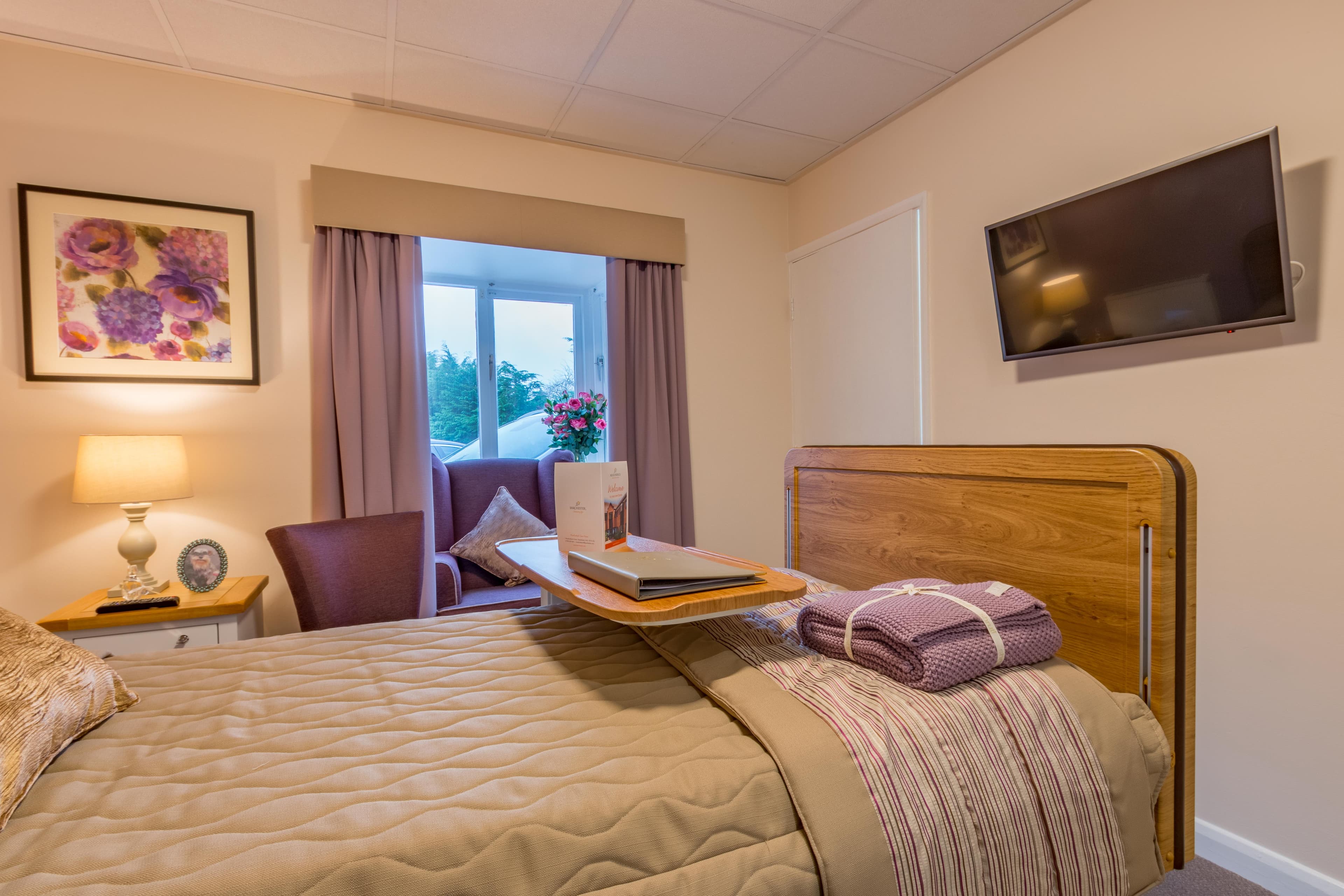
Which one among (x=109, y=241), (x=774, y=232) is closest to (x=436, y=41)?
(x=109, y=241)

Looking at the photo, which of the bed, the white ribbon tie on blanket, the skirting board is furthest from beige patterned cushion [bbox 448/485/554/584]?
the skirting board

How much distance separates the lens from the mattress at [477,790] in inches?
29.4

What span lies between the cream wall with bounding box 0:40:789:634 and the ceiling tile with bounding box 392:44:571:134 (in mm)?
161

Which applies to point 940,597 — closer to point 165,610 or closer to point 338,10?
point 165,610

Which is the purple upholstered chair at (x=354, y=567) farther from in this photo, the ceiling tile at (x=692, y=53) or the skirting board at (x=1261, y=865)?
the skirting board at (x=1261, y=865)

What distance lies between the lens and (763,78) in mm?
2809

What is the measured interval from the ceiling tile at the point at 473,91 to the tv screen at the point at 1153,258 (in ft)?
6.72

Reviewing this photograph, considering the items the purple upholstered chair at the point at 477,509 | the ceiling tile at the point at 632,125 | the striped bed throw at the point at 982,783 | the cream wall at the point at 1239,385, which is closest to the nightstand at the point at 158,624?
the purple upholstered chair at the point at 477,509

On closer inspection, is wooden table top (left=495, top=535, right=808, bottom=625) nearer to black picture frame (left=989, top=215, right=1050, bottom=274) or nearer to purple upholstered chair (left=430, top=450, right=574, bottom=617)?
purple upholstered chair (left=430, top=450, right=574, bottom=617)

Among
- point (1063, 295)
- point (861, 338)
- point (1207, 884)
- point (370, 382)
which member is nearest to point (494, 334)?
point (370, 382)

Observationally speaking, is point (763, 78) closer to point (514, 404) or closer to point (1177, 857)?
point (514, 404)

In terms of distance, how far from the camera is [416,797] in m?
0.85

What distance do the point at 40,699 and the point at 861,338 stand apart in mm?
3320

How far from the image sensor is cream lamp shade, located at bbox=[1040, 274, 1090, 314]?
2.28 meters
